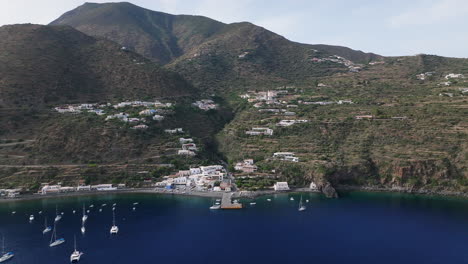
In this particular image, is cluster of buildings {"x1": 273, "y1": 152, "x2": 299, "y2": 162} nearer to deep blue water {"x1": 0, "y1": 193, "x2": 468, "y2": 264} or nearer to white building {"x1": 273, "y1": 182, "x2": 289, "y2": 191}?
white building {"x1": 273, "y1": 182, "x2": 289, "y2": 191}

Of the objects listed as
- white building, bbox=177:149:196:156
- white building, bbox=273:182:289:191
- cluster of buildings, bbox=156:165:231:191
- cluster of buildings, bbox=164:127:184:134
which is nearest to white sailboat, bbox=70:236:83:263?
cluster of buildings, bbox=156:165:231:191

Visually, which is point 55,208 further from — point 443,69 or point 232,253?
point 443,69

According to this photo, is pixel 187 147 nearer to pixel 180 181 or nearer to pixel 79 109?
pixel 180 181

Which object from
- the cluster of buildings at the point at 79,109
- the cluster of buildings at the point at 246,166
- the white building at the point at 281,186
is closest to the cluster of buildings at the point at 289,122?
the cluster of buildings at the point at 246,166

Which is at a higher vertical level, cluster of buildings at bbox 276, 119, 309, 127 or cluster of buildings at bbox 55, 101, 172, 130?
cluster of buildings at bbox 55, 101, 172, 130

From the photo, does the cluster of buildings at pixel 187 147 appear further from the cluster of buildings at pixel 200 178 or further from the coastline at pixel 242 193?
the coastline at pixel 242 193

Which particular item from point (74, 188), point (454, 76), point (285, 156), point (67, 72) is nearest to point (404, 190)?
point (285, 156)
